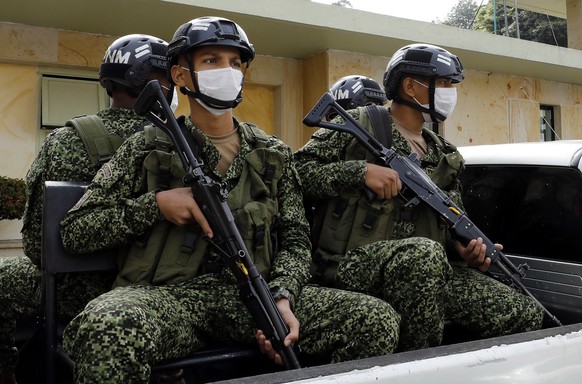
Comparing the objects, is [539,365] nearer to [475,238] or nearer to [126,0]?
[475,238]

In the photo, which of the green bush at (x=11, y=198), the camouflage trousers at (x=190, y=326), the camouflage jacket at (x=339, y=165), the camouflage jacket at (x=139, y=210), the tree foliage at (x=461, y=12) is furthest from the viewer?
the tree foliage at (x=461, y=12)

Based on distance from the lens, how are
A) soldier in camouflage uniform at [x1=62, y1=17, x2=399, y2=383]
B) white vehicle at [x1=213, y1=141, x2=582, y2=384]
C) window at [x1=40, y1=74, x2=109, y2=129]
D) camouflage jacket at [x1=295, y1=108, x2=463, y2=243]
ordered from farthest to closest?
1. window at [x1=40, y1=74, x2=109, y2=129]
2. camouflage jacket at [x1=295, y1=108, x2=463, y2=243]
3. soldier in camouflage uniform at [x1=62, y1=17, x2=399, y2=383]
4. white vehicle at [x1=213, y1=141, x2=582, y2=384]

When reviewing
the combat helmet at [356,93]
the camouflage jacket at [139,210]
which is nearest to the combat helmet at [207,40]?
the camouflage jacket at [139,210]

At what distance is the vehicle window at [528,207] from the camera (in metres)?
2.46

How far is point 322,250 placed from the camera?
101 inches

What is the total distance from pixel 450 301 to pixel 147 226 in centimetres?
117

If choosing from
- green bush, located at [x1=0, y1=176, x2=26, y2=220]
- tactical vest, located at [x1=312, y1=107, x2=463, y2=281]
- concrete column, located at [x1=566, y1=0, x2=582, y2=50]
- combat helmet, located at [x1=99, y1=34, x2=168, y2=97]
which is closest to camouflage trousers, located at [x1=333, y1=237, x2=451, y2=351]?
tactical vest, located at [x1=312, y1=107, x2=463, y2=281]

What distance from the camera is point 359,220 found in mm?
2480

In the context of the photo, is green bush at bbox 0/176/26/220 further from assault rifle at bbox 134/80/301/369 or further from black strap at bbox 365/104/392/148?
assault rifle at bbox 134/80/301/369

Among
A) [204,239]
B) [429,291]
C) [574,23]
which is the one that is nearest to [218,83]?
[204,239]

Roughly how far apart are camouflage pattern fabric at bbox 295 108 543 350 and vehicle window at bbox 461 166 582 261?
0.19 meters

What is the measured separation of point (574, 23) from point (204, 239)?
488 inches

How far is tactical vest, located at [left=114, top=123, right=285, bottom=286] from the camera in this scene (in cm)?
199

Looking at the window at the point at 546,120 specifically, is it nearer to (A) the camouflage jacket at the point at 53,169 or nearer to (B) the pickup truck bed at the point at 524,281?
(B) the pickup truck bed at the point at 524,281
